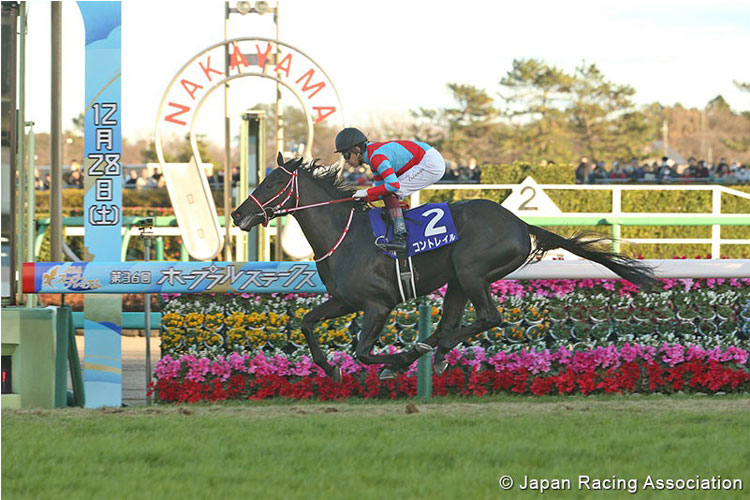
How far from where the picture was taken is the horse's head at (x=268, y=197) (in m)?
6.55

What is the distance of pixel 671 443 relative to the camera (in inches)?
207

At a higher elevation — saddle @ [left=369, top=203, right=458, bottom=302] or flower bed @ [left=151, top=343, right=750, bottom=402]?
saddle @ [left=369, top=203, right=458, bottom=302]

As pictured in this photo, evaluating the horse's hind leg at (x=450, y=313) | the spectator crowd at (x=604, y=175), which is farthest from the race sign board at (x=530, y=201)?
the horse's hind leg at (x=450, y=313)

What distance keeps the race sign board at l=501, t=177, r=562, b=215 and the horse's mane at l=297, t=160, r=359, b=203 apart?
8.76 meters

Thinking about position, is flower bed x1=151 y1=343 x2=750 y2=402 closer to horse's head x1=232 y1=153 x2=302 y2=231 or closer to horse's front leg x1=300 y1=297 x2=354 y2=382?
horse's front leg x1=300 y1=297 x2=354 y2=382

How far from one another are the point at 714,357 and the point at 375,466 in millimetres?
3515

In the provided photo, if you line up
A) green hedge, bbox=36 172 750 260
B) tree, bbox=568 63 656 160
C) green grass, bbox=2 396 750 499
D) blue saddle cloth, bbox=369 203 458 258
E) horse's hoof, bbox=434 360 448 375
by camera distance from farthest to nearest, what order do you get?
tree, bbox=568 63 656 160
green hedge, bbox=36 172 750 260
horse's hoof, bbox=434 360 448 375
blue saddle cloth, bbox=369 203 458 258
green grass, bbox=2 396 750 499

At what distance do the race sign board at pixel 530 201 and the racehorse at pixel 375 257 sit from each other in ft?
28.8

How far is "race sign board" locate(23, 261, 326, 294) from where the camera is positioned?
283 inches

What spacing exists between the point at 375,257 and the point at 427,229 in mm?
330

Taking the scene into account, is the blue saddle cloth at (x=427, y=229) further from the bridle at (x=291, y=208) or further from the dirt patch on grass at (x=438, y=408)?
the dirt patch on grass at (x=438, y=408)

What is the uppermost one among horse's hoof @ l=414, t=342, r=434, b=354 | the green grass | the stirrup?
the stirrup

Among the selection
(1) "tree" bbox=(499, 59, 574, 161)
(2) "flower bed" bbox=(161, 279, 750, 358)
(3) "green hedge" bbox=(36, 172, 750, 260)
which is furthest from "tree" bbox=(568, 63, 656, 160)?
(2) "flower bed" bbox=(161, 279, 750, 358)

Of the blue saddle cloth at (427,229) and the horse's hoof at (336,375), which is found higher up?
the blue saddle cloth at (427,229)
